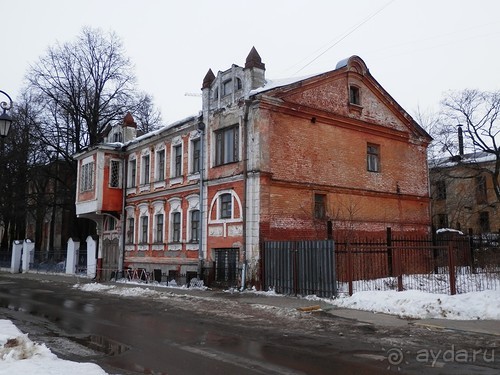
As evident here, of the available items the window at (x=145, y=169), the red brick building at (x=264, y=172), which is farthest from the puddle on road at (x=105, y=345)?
the window at (x=145, y=169)

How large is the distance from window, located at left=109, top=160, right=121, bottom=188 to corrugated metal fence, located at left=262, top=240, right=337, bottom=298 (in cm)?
1465

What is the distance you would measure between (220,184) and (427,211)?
505 inches

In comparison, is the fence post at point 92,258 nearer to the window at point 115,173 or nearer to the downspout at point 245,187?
the window at point 115,173

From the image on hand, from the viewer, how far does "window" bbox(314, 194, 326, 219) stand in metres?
23.0

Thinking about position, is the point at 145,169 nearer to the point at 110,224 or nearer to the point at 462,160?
the point at 110,224

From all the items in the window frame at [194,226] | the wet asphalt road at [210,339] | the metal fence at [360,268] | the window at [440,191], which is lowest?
the wet asphalt road at [210,339]

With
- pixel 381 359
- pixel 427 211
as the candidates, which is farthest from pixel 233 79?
pixel 381 359

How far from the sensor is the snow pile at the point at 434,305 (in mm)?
12180

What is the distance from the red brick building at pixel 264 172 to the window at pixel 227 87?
0.19 feet

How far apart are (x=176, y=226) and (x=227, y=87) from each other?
7.96 metres

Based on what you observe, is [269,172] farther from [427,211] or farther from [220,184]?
[427,211]

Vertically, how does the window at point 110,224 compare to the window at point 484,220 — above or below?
below

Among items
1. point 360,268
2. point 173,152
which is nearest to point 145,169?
point 173,152

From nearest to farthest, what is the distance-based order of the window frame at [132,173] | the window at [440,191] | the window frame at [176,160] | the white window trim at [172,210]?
the white window trim at [172,210], the window frame at [176,160], the window frame at [132,173], the window at [440,191]
